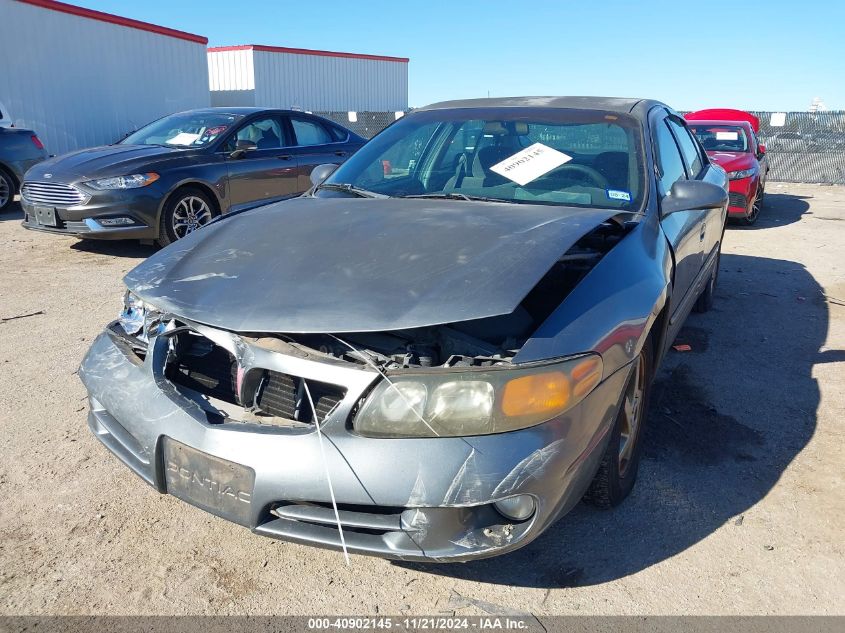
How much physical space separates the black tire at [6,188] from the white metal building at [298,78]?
612 inches

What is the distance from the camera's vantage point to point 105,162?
21.8 ft

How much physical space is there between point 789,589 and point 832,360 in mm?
2613

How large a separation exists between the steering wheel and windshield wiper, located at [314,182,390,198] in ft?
2.88

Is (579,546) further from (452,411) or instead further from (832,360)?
(832,360)

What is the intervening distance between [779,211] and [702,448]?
10.2 metres

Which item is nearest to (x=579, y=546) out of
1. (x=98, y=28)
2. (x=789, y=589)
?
(x=789, y=589)

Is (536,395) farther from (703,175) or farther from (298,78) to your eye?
(298,78)

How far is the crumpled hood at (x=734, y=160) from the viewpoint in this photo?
30.0 feet

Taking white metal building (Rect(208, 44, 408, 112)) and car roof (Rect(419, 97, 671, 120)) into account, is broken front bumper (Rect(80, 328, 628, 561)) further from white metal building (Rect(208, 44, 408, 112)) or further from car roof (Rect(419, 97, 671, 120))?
white metal building (Rect(208, 44, 408, 112))

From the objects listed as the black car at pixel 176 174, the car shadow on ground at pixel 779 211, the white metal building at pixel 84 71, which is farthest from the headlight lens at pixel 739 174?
the white metal building at pixel 84 71

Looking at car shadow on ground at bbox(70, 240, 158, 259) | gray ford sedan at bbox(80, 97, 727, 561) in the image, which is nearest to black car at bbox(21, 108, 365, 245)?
car shadow on ground at bbox(70, 240, 158, 259)

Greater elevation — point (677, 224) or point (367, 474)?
point (677, 224)

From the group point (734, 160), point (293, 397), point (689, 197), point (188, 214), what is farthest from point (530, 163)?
point (734, 160)

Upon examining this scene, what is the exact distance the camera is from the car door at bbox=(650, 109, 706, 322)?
10.3ft
